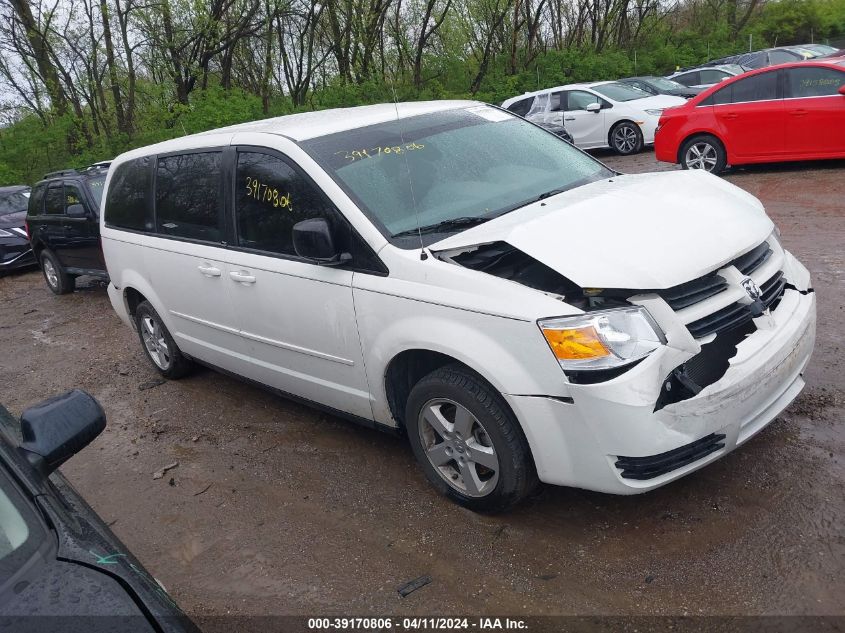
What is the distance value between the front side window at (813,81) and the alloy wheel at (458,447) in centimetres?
856

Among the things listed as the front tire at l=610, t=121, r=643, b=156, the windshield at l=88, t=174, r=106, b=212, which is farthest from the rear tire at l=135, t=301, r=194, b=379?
the front tire at l=610, t=121, r=643, b=156

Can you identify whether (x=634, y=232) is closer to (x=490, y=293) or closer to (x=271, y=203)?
(x=490, y=293)

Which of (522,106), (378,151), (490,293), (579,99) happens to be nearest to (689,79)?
(579,99)

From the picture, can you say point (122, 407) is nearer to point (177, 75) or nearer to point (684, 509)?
point (684, 509)

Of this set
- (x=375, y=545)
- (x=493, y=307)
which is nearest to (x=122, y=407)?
(x=375, y=545)

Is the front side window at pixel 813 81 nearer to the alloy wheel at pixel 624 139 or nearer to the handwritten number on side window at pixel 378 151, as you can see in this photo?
the alloy wheel at pixel 624 139

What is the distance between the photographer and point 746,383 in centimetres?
309

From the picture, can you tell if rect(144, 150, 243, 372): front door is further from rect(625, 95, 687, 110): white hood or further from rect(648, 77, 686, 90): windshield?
rect(648, 77, 686, 90): windshield

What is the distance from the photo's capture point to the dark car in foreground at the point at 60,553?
5.66 ft

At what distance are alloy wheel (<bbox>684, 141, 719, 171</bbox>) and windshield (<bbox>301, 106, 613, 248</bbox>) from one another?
22.8ft

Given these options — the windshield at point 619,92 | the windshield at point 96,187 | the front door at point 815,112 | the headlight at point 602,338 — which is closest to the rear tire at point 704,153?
the front door at point 815,112

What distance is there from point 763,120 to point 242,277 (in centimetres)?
846

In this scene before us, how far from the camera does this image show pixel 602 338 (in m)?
2.96

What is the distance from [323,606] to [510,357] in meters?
1.32
